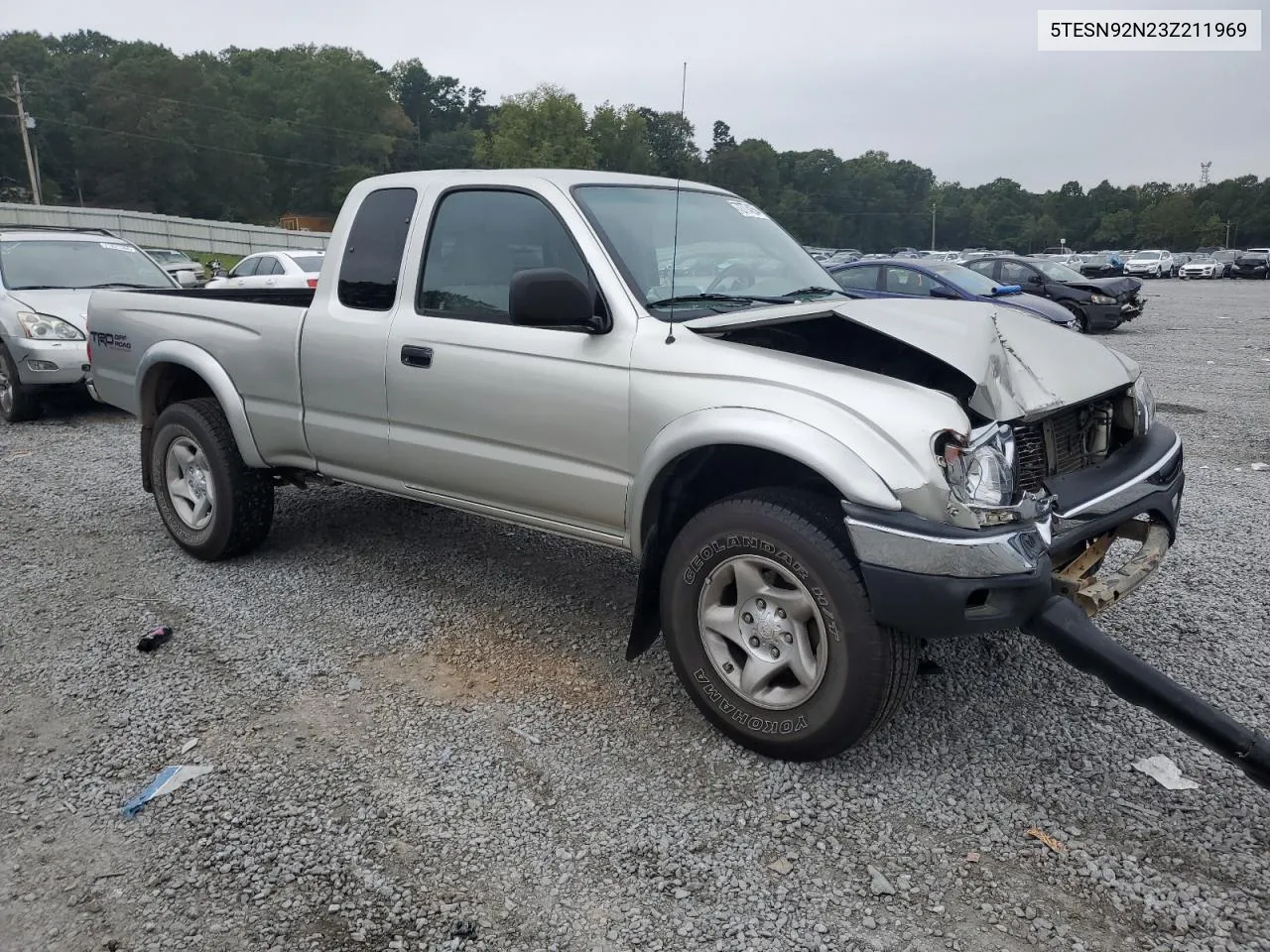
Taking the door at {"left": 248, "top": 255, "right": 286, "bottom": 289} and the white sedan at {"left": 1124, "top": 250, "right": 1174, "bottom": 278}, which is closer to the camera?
the door at {"left": 248, "top": 255, "right": 286, "bottom": 289}

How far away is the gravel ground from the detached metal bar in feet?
1.10

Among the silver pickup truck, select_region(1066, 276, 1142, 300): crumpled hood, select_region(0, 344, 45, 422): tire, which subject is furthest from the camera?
select_region(1066, 276, 1142, 300): crumpled hood

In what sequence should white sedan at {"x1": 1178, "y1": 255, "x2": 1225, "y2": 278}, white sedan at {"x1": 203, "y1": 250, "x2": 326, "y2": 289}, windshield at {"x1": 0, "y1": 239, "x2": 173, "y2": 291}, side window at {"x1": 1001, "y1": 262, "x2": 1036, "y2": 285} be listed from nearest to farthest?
windshield at {"x1": 0, "y1": 239, "x2": 173, "y2": 291}, white sedan at {"x1": 203, "y1": 250, "x2": 326, "y2": 289}, side window at {"x1": 1001, "y1": 262, "x2": 1036, "y2": 285}, white sedan at {"x1": 1178, "y1": 255, "x2": 1225, "y2": 278}

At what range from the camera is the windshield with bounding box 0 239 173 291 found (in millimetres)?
9719

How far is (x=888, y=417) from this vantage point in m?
2.89

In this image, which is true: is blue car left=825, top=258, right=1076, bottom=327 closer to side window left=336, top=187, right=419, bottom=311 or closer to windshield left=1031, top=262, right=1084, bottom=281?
windshield left=1031, top=262, right=1084, bottom=281

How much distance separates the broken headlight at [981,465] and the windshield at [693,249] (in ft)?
3.89

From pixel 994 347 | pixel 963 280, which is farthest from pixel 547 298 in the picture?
pixel 963 280

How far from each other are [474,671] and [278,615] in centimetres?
119

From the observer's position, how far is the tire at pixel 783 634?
2.96 m

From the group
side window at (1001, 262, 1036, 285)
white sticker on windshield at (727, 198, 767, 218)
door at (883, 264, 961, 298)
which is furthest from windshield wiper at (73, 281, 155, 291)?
side window at (1001, 262, 1036, 285)

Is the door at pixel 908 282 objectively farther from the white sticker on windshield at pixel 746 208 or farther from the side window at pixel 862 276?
the white sticker on windshield at pixel 746 208

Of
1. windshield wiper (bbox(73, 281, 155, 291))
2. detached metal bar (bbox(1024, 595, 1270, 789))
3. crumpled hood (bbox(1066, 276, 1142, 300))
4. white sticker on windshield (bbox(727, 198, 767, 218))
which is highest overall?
white sticker on windshield (bbox(727, 198, 767, 218))

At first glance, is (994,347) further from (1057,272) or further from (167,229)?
(167,229)
